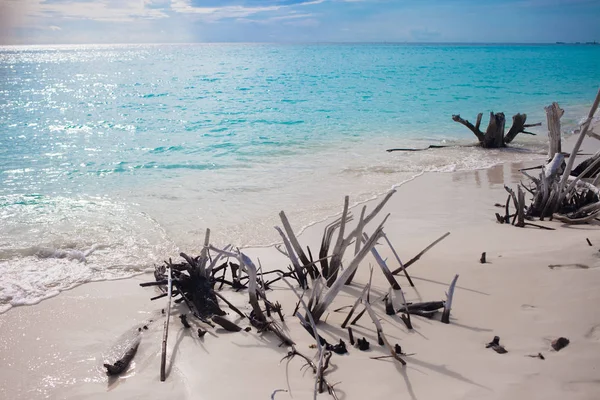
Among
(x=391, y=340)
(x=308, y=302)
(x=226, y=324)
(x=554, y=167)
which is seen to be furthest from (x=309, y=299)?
(x=554, y=167)

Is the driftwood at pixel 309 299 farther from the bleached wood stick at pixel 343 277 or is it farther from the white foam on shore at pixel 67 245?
the white foam on shore at pixel 67 245

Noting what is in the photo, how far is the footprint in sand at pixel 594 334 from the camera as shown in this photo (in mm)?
2689

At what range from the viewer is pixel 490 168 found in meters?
8.98

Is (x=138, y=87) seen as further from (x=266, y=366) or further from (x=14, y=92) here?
(x=266, y=366)

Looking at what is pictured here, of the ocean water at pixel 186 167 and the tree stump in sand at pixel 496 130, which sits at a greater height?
the tree stump in sand at pixel 496 130

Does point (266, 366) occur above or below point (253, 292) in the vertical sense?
below

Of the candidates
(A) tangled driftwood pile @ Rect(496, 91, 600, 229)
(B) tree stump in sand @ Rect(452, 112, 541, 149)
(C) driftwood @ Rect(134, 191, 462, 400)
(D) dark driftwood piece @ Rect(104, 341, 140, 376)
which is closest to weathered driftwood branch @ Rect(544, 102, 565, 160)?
(A) tangled driftwood pile @ Rect(496, 91, 600, 229)

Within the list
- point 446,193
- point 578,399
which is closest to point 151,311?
point 578,399

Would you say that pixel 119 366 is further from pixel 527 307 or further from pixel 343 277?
pixel 527 307

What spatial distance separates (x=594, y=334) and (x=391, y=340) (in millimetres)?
1148

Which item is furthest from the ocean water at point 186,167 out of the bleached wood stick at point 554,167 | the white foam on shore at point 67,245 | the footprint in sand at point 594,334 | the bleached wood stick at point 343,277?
the footprint in sand at point 594,334

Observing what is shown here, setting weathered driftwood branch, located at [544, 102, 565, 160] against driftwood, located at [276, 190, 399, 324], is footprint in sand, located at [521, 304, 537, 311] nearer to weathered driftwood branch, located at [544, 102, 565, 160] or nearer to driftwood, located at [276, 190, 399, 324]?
driftwood, located at [276, 190, 399, 324]

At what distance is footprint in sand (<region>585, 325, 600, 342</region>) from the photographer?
2.69 meters

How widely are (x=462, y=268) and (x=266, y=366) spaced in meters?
1.97
